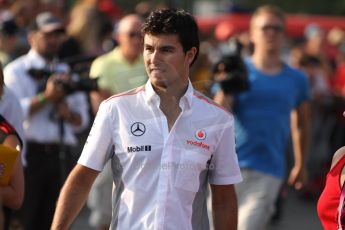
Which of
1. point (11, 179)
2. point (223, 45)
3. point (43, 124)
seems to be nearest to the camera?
point (11, 179)

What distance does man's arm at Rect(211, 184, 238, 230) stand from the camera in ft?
16.8

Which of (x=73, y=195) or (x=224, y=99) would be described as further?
(x=224, y=99)

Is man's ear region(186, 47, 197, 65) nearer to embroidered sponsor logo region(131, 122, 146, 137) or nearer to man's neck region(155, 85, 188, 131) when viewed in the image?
man's neck region(155, 85, 188, 131)

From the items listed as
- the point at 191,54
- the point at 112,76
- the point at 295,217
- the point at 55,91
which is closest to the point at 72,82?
the point at 55,91

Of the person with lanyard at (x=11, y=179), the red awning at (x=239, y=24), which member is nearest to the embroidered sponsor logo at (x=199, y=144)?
the person with lanyard at (x=11, y=179)

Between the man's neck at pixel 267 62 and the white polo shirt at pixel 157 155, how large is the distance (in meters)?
2.99

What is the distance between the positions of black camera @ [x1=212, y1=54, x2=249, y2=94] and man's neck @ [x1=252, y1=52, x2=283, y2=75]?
26 centimetres

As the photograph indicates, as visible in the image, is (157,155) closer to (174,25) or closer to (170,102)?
(170,102)

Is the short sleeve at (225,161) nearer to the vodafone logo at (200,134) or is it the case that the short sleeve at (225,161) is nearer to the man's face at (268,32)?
the vodafone logo at (200,134)

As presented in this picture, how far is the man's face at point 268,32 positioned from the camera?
813 centimetres

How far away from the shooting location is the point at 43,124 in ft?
27.9

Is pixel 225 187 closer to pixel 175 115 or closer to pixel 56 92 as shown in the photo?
pixel 175 115

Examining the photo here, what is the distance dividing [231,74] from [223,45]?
20.7 ft

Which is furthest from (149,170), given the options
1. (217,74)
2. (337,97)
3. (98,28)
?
(337,97)
